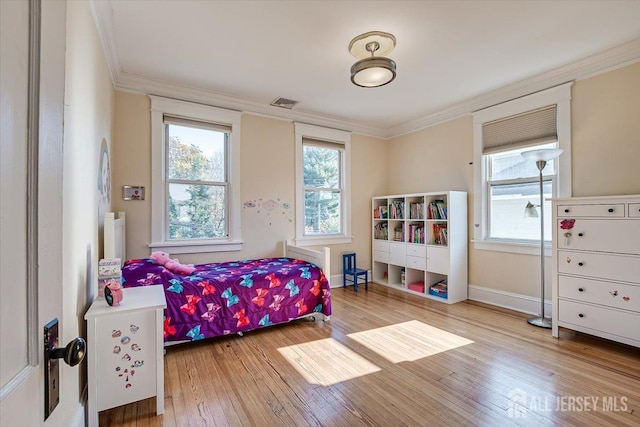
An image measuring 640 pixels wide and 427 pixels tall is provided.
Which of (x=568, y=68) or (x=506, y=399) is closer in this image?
(x=506, y=399)

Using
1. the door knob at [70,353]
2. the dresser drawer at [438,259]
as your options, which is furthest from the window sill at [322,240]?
the door knob at [70,353]

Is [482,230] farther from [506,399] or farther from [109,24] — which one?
[109,24]

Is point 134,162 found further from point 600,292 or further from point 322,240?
point 600,292

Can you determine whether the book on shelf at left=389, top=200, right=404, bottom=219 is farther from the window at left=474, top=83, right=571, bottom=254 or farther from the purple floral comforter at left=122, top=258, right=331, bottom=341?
the purple floral comforter at left=122, top=258, right=331, bottom=341

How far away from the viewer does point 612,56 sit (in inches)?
108

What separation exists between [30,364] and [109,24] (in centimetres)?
266

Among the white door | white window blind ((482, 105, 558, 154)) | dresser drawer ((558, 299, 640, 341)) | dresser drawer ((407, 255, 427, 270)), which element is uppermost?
white window blind ((482, 105, 558, 154))

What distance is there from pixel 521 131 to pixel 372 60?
2165mm

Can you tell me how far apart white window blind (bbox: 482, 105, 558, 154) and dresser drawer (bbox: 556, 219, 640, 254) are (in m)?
1.09

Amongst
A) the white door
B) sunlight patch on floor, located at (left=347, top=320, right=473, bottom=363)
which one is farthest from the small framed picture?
the white door

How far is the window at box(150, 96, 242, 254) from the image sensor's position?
336 cm

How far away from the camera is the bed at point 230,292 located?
2.47m

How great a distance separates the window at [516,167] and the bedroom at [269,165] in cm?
10

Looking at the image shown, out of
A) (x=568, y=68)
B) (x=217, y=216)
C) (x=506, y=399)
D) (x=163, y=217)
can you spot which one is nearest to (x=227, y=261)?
(x=217, y=216)
